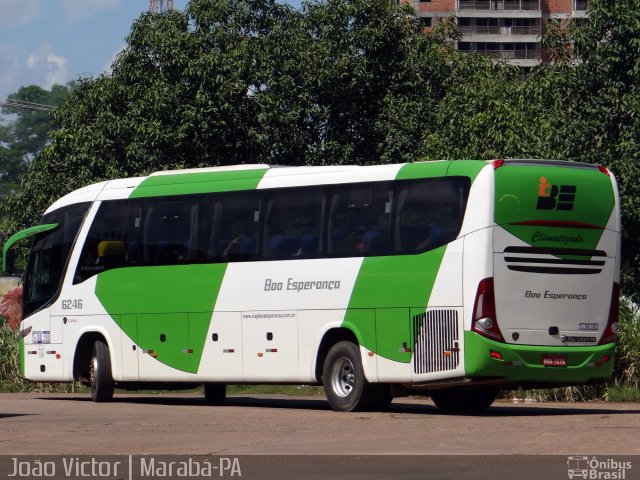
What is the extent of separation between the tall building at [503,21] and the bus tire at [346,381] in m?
88.3

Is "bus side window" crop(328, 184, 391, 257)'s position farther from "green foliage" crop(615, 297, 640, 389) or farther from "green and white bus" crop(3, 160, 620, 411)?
"green foliage" crop(615, 297, 640, 389)

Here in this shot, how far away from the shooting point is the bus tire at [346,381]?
18.7 metres

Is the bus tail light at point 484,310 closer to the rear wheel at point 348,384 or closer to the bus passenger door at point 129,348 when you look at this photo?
the rear wheel at point 348,384

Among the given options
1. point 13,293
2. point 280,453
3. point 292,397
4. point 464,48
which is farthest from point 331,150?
point 464,48

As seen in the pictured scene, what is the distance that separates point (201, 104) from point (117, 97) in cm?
309

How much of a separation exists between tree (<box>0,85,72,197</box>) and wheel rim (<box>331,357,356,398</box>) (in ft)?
389

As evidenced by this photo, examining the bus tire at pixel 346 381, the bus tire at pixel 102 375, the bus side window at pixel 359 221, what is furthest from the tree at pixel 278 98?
the bus tire at pixel 346 381

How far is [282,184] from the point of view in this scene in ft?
65.8

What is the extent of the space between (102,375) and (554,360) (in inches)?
309

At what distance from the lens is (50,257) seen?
23.7 meters

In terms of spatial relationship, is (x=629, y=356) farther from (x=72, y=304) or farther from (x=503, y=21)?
(x=503, y=21)

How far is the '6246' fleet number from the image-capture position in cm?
2303

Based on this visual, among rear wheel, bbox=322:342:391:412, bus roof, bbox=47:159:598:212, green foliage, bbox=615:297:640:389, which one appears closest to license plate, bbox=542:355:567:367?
rear wheel, bbox=322:342:391:412

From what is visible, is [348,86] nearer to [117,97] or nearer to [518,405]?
[117,97]
